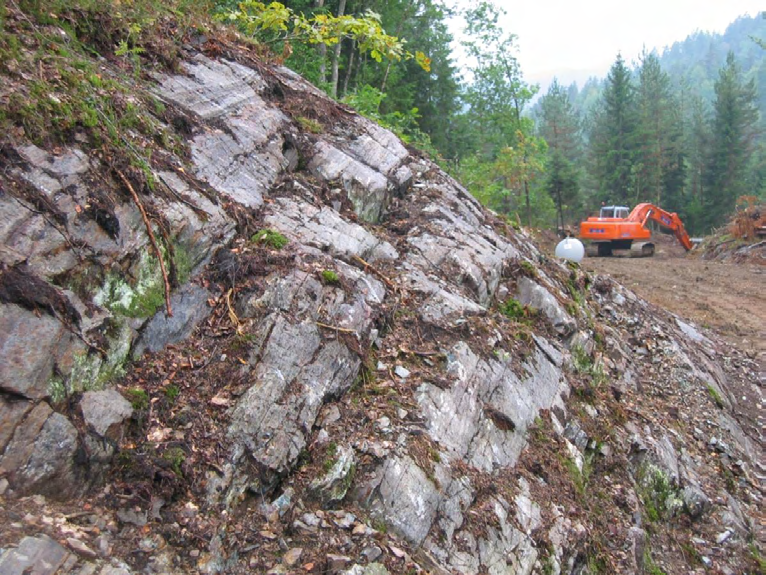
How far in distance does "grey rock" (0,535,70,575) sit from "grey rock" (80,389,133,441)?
0.71 m

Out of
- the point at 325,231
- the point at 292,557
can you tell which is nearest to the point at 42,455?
the point at 292,557

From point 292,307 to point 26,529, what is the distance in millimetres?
2368

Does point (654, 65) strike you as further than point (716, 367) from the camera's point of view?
Yes

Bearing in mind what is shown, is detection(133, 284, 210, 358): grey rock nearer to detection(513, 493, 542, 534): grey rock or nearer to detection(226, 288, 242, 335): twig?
detection(226, 288, 242, 335): twig

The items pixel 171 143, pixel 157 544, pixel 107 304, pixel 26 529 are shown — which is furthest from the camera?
pixel 171 143

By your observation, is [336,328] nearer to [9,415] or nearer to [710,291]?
[9,415]

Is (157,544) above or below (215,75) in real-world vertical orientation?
below

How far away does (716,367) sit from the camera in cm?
1005

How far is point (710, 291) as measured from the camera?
1642 centimetres

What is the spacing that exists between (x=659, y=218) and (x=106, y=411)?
27224 millimetres

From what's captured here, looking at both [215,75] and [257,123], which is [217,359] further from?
[215,75]

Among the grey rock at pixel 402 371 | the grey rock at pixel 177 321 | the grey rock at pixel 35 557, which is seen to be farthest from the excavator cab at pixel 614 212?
the grey rock at pixel 35 557

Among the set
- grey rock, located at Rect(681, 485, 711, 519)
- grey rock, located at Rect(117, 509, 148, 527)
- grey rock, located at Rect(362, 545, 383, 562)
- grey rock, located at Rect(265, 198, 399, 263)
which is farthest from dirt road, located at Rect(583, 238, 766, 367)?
grey rock, located at Rect(117, 509, 148, 527)

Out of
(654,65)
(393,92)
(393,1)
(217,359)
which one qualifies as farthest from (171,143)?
(654,65)
